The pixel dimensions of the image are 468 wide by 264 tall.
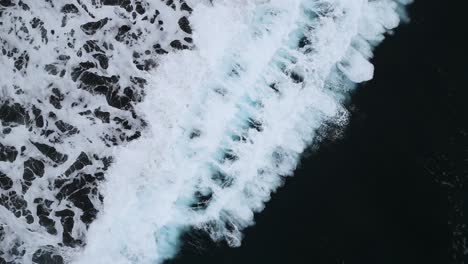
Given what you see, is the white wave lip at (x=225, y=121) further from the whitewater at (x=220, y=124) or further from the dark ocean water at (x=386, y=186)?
the dark ocean water at (x=386, y=186)

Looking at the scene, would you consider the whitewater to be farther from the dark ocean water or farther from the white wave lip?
the dark ocean water

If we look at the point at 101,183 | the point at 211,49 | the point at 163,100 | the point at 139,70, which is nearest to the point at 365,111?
the point at 211,49

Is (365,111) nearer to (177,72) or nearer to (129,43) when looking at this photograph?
(177,72)

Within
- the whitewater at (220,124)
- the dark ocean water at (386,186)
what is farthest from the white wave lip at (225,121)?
the dark ocean water at (386,186)

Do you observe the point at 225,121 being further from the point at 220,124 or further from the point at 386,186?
the point at 386,186
